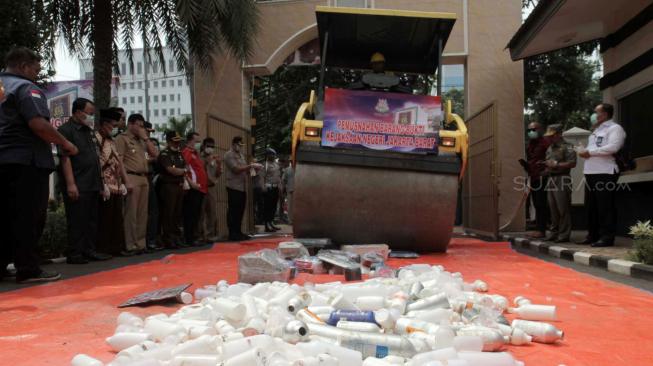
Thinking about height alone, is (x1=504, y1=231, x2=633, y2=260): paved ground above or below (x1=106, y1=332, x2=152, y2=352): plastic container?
below

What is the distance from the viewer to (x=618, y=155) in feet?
27.4

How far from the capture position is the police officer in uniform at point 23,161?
526 cm

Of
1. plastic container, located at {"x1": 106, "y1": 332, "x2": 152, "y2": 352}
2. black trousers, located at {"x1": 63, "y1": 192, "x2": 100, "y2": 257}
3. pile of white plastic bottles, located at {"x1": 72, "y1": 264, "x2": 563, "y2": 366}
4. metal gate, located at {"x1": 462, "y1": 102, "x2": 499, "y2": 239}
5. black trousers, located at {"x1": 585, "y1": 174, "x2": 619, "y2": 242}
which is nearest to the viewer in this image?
pile of white plastic bottles, located at {"x1": 72, "y1": 264, "x2": 563, "y2": 366}

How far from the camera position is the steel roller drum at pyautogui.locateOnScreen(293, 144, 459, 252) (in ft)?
22.4

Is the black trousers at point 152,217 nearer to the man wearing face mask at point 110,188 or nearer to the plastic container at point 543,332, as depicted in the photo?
the man wearing face mask at point 110,188

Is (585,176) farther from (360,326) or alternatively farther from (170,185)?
(360,326)

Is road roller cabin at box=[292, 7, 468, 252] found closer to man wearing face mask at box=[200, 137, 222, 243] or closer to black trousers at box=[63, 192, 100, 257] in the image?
black trousers at box=[63, 192, 100, 257]

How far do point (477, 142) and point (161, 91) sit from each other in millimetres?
116536

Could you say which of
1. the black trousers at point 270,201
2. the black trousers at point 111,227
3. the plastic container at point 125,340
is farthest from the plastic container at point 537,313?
the black trousers at point 270,201

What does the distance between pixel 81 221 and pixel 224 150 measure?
546 centimetres

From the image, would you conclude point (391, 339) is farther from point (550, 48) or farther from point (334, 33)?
point (550, 48)

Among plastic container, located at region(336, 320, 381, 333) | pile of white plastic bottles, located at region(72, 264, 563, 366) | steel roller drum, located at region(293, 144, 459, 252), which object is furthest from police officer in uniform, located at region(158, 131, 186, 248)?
plastic container, located at region(336, 320, 381, 333)

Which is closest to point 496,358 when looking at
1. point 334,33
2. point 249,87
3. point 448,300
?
point 448,300

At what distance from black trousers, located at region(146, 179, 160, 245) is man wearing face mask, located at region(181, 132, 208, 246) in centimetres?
77
